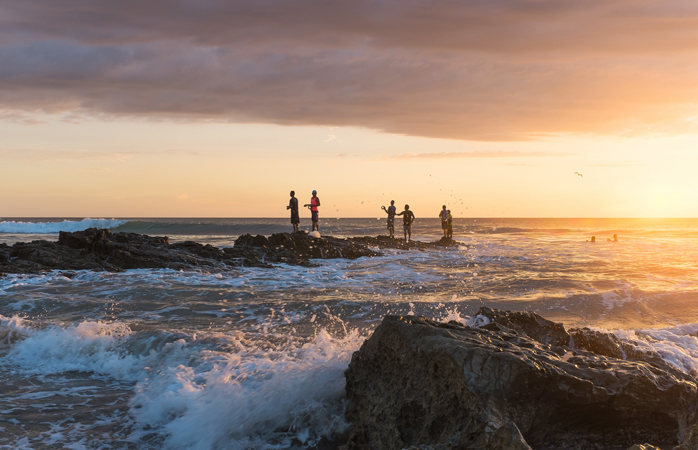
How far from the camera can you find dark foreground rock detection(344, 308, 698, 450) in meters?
3.12

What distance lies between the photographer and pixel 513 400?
315 cm

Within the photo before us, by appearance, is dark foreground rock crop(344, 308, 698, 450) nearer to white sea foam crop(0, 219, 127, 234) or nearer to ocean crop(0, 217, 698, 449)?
ocean crop(0, 217, 698, 449)

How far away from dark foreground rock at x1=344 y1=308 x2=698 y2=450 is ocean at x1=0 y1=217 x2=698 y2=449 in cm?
76

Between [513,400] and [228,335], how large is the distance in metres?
4.49

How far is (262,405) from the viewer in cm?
425

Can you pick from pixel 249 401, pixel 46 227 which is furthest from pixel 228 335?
pixel 46 227

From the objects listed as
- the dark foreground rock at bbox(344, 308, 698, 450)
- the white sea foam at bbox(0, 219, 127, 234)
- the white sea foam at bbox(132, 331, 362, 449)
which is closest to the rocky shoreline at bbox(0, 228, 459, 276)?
the white sea foam at bbox(132, 331, 362, 449)

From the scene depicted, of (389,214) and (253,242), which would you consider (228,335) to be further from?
(389,214)

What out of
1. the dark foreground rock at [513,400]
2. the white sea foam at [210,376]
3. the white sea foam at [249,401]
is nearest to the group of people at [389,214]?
the white sea foam at [210,376]

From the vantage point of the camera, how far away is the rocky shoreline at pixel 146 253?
13570 millimetres

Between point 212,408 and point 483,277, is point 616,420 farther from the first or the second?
point 483,277

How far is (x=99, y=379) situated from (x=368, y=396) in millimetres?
3292

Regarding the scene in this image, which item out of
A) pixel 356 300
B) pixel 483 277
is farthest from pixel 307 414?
pixel 483 277

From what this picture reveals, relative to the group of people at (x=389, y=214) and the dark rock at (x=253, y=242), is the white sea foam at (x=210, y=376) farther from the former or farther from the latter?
the group of people at (x=389, y=214)
